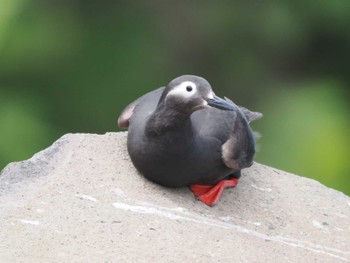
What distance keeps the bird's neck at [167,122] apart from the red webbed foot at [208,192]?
256mm

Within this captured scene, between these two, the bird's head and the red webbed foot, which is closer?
the bird's head

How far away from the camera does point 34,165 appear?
4.17 m

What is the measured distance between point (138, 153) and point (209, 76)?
4.96ft

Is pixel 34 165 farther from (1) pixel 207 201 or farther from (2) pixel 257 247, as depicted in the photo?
(2) pixel 257 247

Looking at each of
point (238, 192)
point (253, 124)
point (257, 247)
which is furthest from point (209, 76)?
point (257, 247)

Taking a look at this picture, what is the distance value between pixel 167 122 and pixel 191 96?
0.17 meters

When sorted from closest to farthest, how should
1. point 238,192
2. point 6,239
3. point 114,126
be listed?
1. point 6,239
2. point 238,192
3. point 114,126

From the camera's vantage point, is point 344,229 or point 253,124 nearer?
point 344,229

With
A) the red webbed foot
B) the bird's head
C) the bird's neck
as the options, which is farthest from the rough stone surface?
the bird's head

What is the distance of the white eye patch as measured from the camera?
12.5ft

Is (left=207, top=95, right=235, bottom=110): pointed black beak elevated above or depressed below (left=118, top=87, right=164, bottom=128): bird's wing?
above

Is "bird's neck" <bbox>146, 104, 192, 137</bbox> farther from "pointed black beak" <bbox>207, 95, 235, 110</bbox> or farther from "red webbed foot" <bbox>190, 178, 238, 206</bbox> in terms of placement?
"red webbed foot" <bbox>190, 178, 238, 206</bbox>

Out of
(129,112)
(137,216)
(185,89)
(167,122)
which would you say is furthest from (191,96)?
(129,112)

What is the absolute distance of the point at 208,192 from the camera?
4.16m
